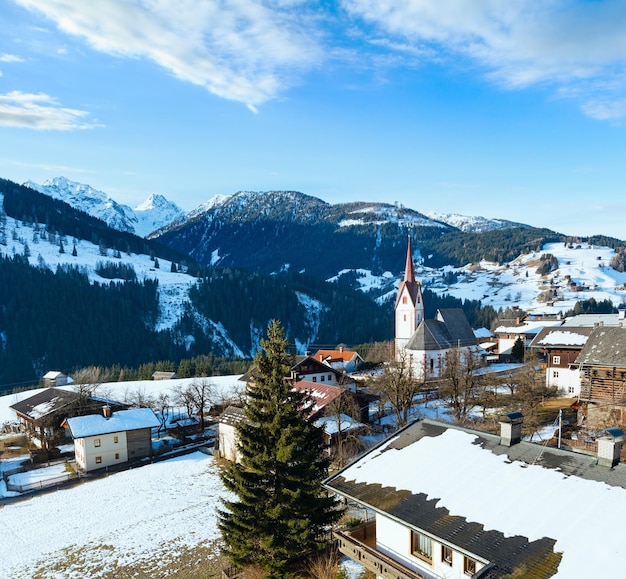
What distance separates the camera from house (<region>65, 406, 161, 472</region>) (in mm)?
49625

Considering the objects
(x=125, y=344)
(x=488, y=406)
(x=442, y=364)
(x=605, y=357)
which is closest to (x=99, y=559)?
(x=488, y=406)

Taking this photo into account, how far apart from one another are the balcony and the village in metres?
0.06

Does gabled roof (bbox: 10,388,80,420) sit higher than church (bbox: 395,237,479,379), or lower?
lower

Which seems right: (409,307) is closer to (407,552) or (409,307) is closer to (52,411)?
(52,411)

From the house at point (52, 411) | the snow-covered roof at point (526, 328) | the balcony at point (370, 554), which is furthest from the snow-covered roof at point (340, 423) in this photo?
the snow-covered roof at point (526, 328)

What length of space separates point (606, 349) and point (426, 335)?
34.6m

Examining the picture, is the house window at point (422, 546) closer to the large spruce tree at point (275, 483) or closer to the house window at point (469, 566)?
the house window at point (469, 566)

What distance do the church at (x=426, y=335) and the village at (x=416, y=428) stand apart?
0.81 feet

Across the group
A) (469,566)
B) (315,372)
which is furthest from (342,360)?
(469,566)

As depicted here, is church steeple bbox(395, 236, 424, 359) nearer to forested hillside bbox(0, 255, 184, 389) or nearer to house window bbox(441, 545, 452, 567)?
house window bbox(441, 545, 452, 567)

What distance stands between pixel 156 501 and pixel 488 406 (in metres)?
35.6

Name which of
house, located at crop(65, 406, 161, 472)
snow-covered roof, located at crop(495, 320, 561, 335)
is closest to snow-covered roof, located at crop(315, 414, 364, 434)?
house, located at crop(65, 406, 161, 472)

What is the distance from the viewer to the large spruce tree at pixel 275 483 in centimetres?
2086

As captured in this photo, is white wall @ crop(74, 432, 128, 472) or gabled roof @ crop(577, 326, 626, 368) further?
white wall @ crop(74, 432, 128, 472)
